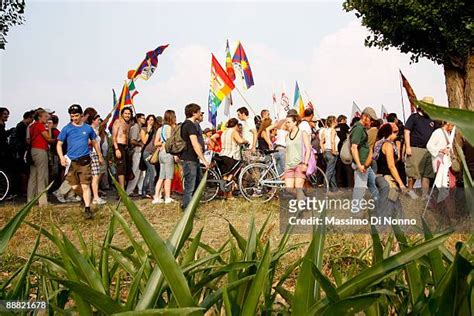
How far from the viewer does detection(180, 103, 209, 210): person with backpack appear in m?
8.91

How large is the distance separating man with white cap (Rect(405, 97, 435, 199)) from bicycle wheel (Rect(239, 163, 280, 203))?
102 inches

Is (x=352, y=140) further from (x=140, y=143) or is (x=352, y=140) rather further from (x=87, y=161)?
(x=140, y=143)

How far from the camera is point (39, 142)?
9.05 meters

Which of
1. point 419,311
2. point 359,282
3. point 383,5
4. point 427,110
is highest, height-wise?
point 383,5

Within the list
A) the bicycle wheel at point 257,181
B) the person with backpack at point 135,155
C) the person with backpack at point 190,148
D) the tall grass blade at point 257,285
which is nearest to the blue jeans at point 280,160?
the bicycle wheel at point 257,181

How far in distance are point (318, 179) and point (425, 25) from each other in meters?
4.11

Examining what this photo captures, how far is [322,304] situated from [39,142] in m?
8.42

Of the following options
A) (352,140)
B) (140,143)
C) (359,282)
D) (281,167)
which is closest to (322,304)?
(359,282)

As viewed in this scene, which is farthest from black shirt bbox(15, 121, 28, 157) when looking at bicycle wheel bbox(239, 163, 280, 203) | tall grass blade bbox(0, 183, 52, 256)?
tall grass blade bbox(0, 183, 52, 256)

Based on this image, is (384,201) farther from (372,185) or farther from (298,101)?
(298,101)

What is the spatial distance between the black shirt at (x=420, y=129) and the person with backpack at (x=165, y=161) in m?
3.57

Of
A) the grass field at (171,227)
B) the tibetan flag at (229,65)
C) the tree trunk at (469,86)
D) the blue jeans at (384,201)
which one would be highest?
the tibetan flag at (229,65)

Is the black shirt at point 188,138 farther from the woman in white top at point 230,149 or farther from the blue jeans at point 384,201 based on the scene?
the blue jeans at point 384,201

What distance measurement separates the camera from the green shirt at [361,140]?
26.6ft
